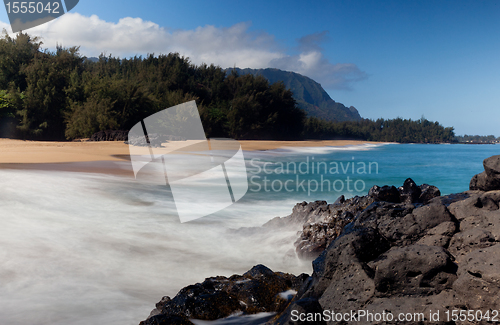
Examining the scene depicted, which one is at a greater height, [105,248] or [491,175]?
[491,175]

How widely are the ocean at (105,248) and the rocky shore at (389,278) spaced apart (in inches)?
27.1

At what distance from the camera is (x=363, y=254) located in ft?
7.31

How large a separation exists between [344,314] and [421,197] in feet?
12.4

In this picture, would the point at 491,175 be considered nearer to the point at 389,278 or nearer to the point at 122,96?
the point at 389,278

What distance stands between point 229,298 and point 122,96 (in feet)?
71.1

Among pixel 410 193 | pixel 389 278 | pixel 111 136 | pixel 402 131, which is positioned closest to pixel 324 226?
pixel 410 193

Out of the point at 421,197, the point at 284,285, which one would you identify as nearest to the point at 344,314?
the point at 284,285

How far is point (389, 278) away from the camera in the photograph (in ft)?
6.32

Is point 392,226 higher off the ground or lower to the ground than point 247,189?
higher

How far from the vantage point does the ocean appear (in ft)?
8.93

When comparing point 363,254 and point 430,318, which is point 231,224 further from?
point 430,318

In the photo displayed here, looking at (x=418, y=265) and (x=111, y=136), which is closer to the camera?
(x=418, y=265)

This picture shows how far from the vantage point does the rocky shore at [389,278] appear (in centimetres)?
177

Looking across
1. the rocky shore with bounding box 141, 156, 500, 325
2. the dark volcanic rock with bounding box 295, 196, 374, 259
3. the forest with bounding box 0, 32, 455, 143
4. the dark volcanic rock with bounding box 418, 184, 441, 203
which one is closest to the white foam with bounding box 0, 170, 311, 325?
the dark volcanic rock with bounding box 295, 196, 374, 259
